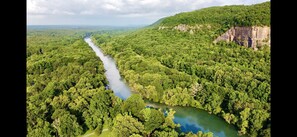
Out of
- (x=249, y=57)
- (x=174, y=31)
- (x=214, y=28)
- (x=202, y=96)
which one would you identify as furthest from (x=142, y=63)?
(x=174, y=31)

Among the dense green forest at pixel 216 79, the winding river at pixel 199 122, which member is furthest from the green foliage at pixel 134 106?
the dense green forest at pixel 216 79

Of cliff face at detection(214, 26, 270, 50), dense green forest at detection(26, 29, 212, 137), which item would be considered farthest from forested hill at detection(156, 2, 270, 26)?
dense green forest at detection(26, 29, 212, 137)

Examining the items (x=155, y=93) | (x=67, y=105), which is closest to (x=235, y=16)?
(x=155, y=93)

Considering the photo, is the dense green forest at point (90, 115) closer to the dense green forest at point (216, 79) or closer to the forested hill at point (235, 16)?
the dense green forest at point (216, 79)

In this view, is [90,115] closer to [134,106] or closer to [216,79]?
[134,106]

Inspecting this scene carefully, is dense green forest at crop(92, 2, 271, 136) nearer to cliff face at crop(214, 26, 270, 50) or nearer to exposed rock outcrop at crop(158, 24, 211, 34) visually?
cliff face at crop(214, 26, 270, 50)

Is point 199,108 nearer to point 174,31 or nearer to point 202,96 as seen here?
point 202,96

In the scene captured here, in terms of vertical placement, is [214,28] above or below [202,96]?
above

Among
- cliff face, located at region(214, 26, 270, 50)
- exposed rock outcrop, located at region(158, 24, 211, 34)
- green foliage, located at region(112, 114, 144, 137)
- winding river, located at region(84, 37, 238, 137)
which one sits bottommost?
winding river, located at region(84, 37, 238, 137)
